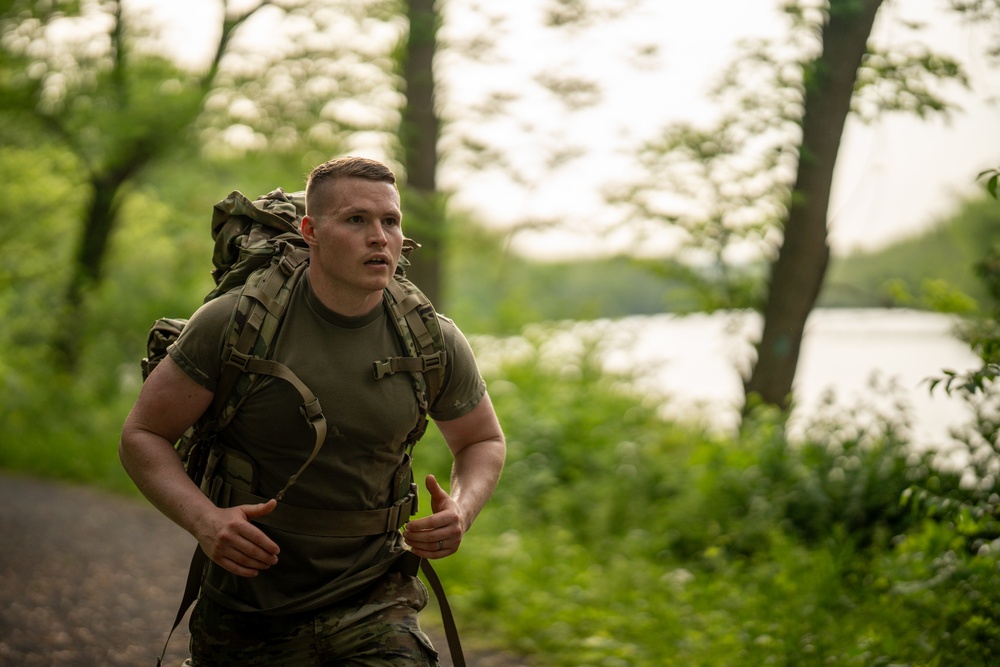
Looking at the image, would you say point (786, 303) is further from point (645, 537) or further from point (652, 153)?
point (645, 537)

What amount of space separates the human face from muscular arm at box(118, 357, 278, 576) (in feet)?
1.61

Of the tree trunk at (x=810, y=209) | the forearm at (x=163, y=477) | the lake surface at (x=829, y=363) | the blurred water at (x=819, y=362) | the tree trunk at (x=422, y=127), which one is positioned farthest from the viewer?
the tree trunk at (x=422, y=127)

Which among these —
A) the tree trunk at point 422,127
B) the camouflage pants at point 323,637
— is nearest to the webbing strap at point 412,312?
the camouflage pants at point 323,637

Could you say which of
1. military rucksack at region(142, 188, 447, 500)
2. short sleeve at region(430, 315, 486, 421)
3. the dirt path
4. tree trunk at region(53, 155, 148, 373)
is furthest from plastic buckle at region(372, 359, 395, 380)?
tree trunk at region(53, 155, 148, 373)

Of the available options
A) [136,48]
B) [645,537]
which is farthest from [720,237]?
[136,48]

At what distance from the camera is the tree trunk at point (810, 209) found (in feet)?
28.4

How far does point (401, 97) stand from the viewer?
1166cm

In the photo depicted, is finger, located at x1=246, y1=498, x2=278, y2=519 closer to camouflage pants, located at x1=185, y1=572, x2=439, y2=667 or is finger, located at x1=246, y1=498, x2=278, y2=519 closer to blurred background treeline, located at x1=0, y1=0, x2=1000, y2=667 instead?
camouflage pants, located at x1=185, y1=572, x2=439, y2=667

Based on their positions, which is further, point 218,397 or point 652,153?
point 652,153

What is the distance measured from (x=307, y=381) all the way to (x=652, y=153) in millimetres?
7301

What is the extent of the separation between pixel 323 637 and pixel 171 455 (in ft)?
2.31

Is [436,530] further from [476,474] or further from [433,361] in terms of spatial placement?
[433,361]

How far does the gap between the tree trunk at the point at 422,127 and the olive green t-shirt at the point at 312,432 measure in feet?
27.0

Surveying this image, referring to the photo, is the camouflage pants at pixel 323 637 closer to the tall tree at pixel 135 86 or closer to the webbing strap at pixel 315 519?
the webbing strap at pixel 315 519
